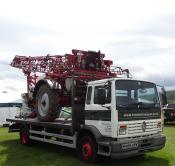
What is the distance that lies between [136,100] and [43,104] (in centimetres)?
432

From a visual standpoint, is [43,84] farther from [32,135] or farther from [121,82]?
[121,82]

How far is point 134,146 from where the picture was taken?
1041 centimetres

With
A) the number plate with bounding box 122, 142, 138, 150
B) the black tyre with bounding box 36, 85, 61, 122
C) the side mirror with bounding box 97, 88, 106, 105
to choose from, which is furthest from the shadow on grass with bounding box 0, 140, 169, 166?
the side mirror with bounding box 97, 88, 106, 105

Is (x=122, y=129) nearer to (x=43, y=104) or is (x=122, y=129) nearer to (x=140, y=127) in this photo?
(x=140, y=127)

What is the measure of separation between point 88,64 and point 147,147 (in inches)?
152

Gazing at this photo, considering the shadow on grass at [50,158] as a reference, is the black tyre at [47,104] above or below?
above

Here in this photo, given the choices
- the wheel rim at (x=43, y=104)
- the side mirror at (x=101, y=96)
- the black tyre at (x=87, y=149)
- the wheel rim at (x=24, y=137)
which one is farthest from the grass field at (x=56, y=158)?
the side mirror at (x=101, y=96)

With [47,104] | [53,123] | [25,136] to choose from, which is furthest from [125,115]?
[25,136]

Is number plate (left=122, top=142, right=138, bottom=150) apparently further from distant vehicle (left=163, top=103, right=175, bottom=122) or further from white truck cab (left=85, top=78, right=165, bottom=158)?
distant vehicle (left=163, top=103, right=175, bottom=122)

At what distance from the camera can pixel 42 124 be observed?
13.6 meters

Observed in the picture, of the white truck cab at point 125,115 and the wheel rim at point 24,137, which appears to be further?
the wheel rim at point 24,137

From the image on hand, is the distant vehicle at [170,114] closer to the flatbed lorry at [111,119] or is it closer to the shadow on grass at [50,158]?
the shadow on grass at [50,158]

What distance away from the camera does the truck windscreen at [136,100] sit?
34.3 ft

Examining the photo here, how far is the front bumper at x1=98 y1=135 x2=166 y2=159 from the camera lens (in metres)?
10.0
